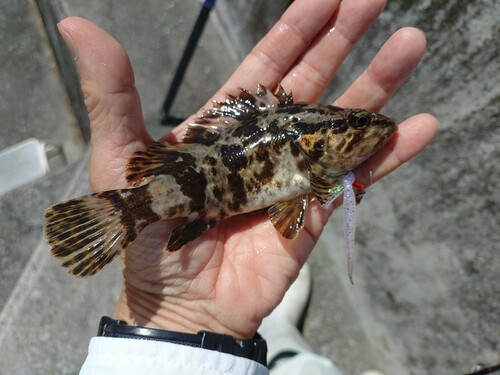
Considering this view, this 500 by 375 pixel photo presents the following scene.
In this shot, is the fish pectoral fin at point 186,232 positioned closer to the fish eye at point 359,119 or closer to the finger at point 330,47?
the fish eye at point 359,119

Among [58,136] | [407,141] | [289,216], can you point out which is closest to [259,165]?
[289,216]

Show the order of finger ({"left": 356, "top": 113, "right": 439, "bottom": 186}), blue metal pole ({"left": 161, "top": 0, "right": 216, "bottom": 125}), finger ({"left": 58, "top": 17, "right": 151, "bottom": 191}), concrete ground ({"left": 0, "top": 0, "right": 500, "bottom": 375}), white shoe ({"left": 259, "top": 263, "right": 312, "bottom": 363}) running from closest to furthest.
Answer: finger ({"left": 58, "top": 17, "right": 151, "bottom": 191})
finger ({"left": 356, "top": 113, "right": 439, "bottom": 186})
concrete ground ({"left": 0, "top": 0, "right": 500, "bottom": 375})
white shoe ({"left": 259, "top": 263, "right": 312, "bottom": 363})
blue metal pole ({"left": 161, "top": 0, "right": 216, "bottom": 125})

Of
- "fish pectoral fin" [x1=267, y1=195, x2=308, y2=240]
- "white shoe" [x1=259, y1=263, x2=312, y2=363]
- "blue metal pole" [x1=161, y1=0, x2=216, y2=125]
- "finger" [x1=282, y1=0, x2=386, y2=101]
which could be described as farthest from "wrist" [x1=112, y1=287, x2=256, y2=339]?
"blue metal pole" [x1=161, y1=0, x2=216, y2=125]

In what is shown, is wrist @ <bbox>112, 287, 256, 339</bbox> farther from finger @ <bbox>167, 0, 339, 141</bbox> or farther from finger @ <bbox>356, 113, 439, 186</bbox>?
finger @ <bbox>356, 113, 439, 186</bbox>

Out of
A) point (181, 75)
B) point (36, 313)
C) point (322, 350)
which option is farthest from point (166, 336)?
point (181, 75)

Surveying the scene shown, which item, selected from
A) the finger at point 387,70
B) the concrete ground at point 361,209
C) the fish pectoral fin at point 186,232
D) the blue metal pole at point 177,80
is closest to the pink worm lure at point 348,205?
the finger at point 387,70

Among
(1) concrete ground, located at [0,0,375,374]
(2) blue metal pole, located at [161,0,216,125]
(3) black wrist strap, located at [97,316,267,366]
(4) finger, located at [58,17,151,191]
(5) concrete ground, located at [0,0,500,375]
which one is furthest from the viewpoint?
(2) blue metal pole, located at [161,0,216,125]

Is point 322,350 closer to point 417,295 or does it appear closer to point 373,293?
point 373,293

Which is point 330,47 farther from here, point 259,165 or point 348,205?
point 348,205
